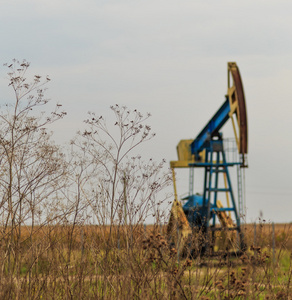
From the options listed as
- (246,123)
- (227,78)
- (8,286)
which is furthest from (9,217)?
(227,78)

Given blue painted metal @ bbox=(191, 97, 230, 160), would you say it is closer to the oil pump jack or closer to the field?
the oil pump jack

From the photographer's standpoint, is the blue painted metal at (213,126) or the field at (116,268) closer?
the field at (116,268)

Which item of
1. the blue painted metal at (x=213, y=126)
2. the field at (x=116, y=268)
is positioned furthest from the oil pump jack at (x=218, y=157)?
the field at (x=116, y=268)

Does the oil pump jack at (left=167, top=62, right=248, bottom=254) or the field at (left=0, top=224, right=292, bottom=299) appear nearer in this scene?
the field at (left=0, top=224, right=292, bottom=299)

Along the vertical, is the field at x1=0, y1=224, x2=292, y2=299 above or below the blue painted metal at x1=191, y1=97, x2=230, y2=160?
below

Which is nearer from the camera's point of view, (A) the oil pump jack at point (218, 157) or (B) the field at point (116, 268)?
(B) the field at point (116, 268)

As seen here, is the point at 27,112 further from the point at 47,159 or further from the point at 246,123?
the point at 246,123

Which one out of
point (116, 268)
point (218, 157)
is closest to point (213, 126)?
point (218, 157)

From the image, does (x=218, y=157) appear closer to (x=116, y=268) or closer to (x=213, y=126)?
(x=213, y=126)

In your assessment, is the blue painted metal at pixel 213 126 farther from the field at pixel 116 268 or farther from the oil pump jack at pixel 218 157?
the field at pixel 116 268

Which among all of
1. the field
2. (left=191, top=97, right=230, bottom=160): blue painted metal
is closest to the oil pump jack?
(left=191, top=97, right=230, bottom=160): blue painted metal

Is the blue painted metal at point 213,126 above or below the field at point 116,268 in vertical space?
above

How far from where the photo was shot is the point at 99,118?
23.4ft

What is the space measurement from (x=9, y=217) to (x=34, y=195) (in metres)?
0.41
